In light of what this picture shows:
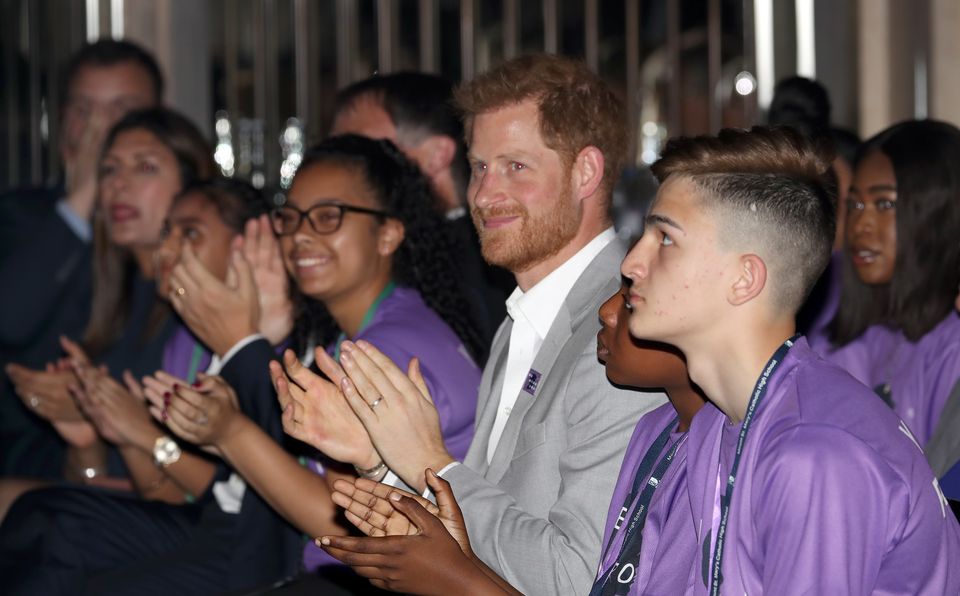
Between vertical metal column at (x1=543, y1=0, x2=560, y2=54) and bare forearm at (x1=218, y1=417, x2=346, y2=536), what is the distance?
2.75 metres

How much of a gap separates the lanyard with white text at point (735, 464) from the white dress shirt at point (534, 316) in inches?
25.3

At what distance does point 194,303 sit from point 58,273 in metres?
1.19

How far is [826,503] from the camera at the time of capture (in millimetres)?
1341

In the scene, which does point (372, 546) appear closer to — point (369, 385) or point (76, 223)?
point (369, 385)

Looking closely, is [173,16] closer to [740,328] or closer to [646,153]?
[646,153]

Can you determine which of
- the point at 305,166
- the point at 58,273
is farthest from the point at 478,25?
the point at 305,166

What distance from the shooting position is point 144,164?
136 inches

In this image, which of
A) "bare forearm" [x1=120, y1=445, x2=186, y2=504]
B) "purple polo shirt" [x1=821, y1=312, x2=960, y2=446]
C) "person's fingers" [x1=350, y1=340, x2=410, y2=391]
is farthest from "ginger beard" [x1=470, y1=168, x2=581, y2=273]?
"bare forearm" [x1=120, y1=445, x2=186, y2=504]

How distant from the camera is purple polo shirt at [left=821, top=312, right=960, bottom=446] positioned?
2586 millimetres

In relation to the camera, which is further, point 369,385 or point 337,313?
point 337,313

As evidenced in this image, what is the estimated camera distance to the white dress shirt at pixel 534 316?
2.10 metres

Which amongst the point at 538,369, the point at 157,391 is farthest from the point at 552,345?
the point at 157,391

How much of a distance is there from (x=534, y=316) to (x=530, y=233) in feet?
0.46

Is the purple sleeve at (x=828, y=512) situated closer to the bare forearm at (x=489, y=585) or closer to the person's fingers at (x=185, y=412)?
the bare forearm at (x=489, y=585)
